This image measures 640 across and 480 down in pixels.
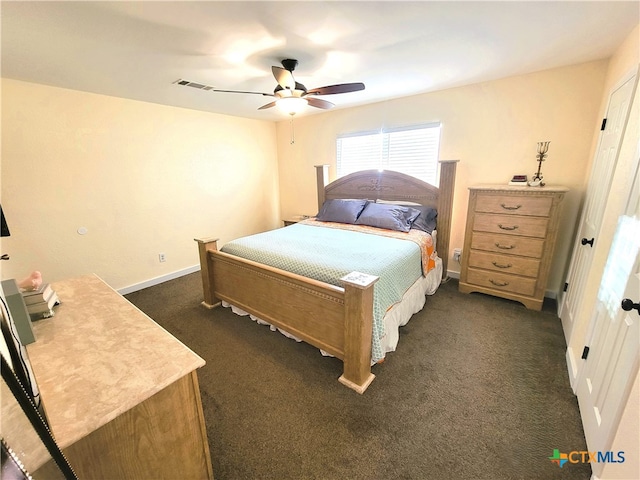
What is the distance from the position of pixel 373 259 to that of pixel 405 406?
3.34ft

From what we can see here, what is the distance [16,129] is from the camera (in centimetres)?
239

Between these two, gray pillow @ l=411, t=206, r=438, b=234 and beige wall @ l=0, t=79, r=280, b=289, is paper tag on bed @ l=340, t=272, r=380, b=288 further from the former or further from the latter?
beige wall @ l=0, t=79, r=280, b=289

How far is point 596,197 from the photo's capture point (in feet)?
6.69

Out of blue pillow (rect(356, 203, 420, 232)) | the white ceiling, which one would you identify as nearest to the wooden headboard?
blue pillow (rect(356, 203, 420, 232))

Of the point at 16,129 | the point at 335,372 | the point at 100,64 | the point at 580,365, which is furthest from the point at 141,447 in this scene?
the point at 16,129

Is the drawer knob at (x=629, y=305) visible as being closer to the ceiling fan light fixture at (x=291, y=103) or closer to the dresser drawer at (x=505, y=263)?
the dresser drawer at (x=505, y=263)

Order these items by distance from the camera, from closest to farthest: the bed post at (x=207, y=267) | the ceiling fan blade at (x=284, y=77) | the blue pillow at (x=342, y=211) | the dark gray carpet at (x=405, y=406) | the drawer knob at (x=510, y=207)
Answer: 1. the dark gray carpet at (x=405, y=406)
2. the ceiling fan blade at (x=284, y=77)
3. the drawer knob at (x=510, y=207)
4. the bed post at (x=207, y=267)
5. the blue pillow at (x=342, y=211)

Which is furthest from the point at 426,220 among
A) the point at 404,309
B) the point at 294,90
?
the point at 294,90

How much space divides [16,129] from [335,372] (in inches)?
135

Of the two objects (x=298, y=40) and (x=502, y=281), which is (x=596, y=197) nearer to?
(x=502, y=281)

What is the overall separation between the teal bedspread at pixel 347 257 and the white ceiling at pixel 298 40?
60.6 inches

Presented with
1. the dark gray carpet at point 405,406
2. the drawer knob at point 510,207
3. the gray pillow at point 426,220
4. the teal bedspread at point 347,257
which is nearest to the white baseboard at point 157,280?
the dark gray carpet at point 405,406

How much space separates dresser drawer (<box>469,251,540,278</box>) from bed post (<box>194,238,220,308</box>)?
2756 mm

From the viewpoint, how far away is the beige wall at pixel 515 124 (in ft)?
8.12
